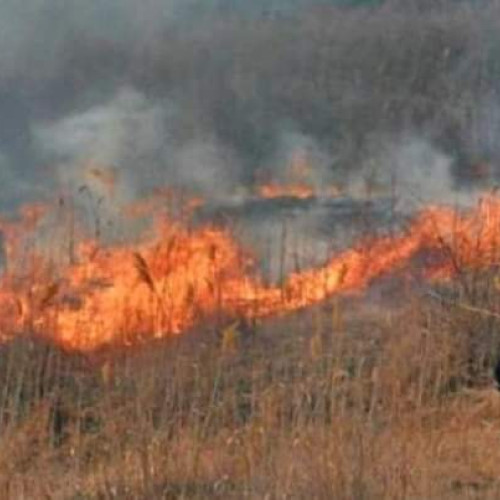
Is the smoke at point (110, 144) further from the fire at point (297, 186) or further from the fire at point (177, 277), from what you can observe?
the fire at point (177, 277)

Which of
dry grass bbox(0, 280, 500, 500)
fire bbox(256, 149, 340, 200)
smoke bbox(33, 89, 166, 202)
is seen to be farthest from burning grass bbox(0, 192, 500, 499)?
smoke bbox(33, 89, 166, 202)

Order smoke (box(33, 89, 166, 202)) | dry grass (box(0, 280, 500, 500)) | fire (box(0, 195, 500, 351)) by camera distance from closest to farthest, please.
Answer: dry grass (box(0, 280, 500, 500))
fire (box(0, 195, 500, 351))
smoke (box(33, 89, 166, 202))

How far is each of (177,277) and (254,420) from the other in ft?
7.42

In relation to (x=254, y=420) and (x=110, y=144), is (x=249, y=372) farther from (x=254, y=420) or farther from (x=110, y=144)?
(x=110, y=144)

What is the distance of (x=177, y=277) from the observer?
854cm

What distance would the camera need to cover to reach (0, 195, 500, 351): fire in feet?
25.8

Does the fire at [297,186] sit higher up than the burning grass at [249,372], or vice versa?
the fire at [297,186]

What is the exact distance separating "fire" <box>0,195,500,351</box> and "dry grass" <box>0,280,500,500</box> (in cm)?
21

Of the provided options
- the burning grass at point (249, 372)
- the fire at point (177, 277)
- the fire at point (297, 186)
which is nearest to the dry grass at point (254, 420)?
the burning grass at point (249, 372)

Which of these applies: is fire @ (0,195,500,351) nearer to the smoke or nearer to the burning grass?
the burning grass

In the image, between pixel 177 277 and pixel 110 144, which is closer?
pixel 177 277

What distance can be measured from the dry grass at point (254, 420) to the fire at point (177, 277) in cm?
21

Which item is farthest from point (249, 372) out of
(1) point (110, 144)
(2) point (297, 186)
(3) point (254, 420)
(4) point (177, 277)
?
(1) point (110, 144)

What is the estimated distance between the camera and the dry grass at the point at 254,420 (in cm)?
596
